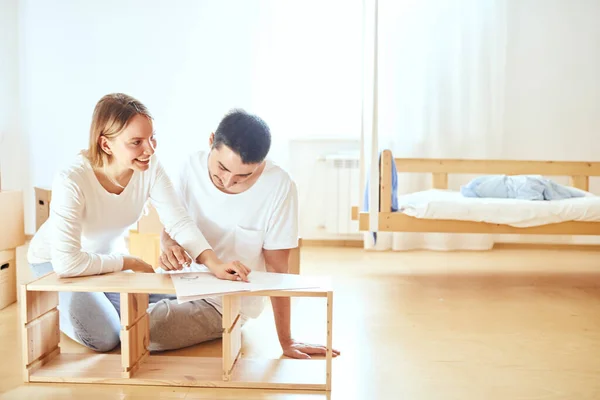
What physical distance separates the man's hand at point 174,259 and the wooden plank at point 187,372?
28 cm

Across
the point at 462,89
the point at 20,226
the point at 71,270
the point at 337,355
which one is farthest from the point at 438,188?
the point at 71,270

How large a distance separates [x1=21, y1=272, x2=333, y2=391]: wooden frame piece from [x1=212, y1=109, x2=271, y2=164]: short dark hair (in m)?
0.39

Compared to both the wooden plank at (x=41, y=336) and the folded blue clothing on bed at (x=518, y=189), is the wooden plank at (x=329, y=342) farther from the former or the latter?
the folded blue clothing on bed at (x=518, y=189)

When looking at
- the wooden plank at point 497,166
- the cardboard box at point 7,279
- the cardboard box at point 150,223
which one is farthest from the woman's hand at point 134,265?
the wooden plank at point 497,166

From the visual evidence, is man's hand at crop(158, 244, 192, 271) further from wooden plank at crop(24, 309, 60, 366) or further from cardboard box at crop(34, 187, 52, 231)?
cardboard box at crop(34, 187, 52, 231)

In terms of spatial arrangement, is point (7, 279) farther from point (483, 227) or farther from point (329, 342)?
point (483, 227)

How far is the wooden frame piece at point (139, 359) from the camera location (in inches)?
66.6

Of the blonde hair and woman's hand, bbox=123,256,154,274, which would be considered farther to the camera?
woman's hand, bbox=123,256,154,274

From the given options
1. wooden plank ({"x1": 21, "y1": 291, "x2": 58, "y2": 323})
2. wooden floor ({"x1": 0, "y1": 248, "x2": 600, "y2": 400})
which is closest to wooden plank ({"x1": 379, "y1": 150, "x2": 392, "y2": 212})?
wooden floor ({"x1": 0, "y1": 248, "x2": 600, "y2": 400})

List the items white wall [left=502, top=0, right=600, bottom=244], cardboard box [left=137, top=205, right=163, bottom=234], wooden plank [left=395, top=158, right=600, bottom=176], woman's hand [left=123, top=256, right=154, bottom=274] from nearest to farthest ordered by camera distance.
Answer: woman's hand [left=123, top=256, right=154, bottom=274] → cardboard box [left=137, top=205, right=163, bottom=234] → wooden plank [left=395, top=158, right=600, bottom=176] → white wall [left=502, top=0, right=600, bottom=244]

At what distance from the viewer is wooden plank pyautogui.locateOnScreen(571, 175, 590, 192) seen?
151 inches

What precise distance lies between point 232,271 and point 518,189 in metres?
2.05

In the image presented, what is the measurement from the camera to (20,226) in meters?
2.70

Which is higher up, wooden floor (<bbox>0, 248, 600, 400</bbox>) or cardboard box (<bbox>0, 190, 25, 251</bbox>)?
cardboard box (<bbox>0, 190, 25, 251</bbox>)
